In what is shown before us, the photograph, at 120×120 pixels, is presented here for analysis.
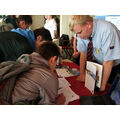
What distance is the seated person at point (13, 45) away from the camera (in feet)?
3.43

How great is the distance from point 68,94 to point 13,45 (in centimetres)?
65

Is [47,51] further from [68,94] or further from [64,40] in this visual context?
[64,40]

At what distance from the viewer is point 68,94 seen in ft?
3.14

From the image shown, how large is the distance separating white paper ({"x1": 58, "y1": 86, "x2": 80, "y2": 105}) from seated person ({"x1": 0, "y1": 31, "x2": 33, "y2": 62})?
461mm

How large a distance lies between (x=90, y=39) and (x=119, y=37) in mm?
249

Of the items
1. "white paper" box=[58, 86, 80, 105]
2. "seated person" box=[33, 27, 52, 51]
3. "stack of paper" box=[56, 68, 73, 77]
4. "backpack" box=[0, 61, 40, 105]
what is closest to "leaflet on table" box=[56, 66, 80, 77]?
"stack of paper" box=[56, 68, 73, 77]

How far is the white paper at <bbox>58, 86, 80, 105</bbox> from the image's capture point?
2.93ft

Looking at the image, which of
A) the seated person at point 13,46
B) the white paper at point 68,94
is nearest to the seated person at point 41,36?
the seated person at point 13,46

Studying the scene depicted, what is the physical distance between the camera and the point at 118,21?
2479 mm

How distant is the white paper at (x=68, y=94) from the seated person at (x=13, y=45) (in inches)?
18.2

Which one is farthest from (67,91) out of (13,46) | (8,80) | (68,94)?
(13,46)

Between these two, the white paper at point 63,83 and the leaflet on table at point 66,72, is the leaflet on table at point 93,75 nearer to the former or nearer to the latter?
the white paper at point 63,83
